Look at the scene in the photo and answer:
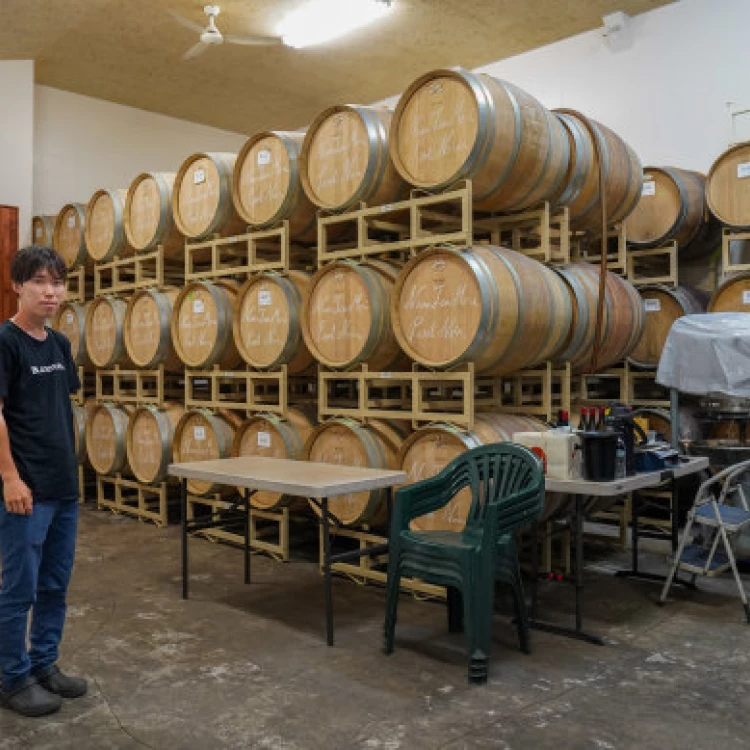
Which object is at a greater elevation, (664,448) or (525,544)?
(664,448)

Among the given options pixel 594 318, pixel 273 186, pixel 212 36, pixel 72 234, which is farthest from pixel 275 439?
pixel 212 36

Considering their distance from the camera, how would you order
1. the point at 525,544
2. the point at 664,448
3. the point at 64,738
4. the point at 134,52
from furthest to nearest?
the point at 134,52
the point at 525,544
the point at 664,448
the point at 64,738

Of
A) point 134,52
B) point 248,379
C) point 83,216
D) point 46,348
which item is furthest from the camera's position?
point 134,52

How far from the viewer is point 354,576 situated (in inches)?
193

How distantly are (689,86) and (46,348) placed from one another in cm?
626

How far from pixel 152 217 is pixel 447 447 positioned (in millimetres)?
3734

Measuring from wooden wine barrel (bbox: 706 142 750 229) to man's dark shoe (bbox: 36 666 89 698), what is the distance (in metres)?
5.37

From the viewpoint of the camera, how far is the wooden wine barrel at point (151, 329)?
21.5 feet

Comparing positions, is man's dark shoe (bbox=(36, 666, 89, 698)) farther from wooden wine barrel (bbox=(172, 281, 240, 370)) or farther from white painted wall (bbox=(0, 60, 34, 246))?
white painted wall (bbox=(0, 60, 34, 246))

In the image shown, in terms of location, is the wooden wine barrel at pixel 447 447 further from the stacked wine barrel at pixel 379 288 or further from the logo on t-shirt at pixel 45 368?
the logo on t-shirt at pixel 45 368

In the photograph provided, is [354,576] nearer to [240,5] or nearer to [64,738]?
[64,738]

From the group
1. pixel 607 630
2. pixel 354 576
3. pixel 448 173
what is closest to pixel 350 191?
pixel 448 173

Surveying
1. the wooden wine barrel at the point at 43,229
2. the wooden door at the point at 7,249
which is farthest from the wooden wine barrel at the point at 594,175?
the wooden door at the point at 7,249

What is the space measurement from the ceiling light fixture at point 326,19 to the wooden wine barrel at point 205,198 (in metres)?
2.31
